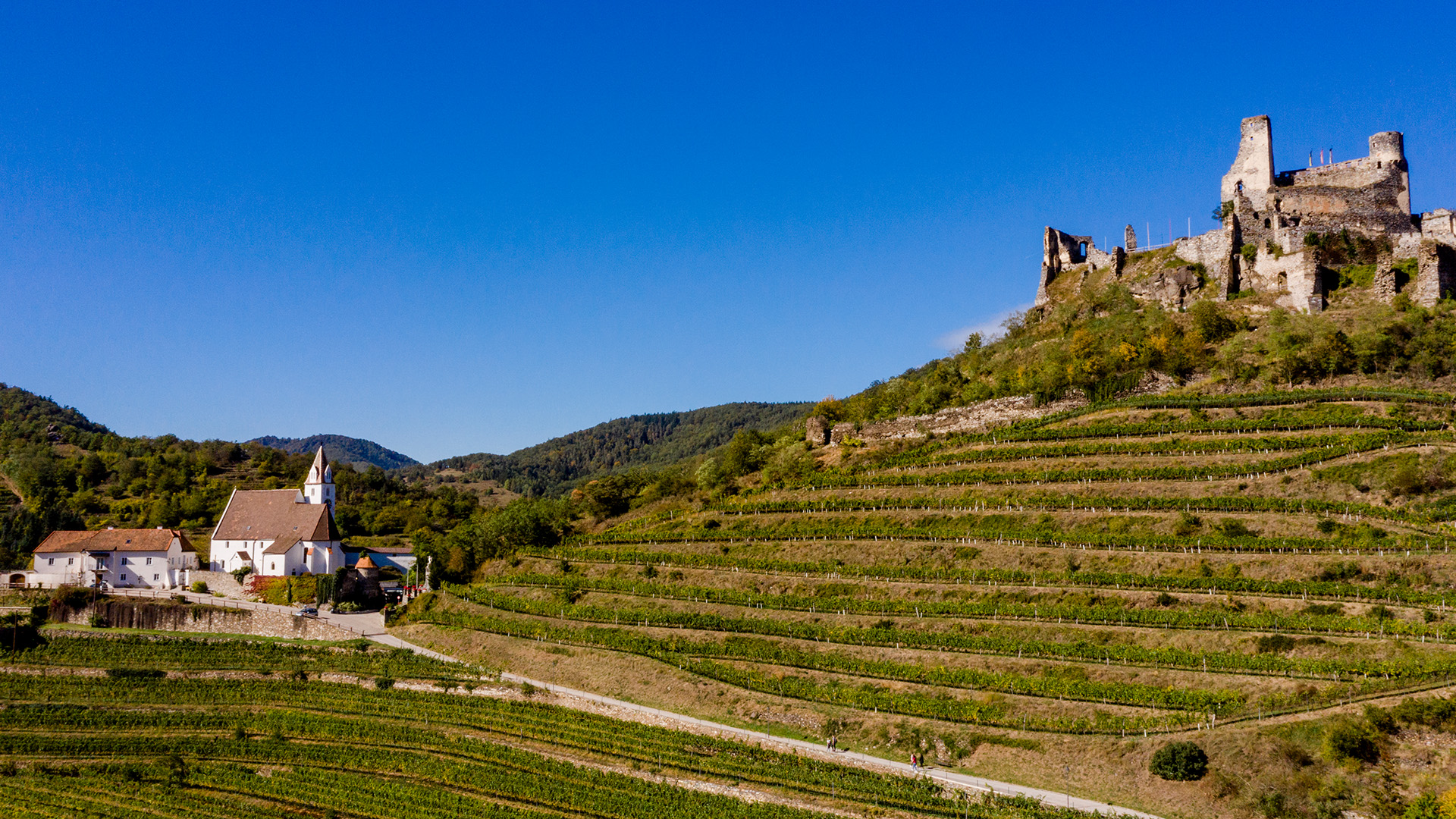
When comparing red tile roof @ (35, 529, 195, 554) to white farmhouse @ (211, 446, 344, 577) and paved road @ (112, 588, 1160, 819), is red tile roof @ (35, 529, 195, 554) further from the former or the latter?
paved road @ (112, 588, 1160, 819)

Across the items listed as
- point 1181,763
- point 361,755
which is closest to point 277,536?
point 361,755

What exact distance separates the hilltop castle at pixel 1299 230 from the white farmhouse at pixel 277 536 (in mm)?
58601

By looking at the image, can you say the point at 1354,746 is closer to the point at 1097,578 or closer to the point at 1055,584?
the point at 1097,578

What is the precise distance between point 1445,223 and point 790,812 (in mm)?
56392

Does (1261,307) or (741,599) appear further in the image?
(1261,307)

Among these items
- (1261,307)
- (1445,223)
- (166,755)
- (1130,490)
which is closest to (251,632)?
(166,755)

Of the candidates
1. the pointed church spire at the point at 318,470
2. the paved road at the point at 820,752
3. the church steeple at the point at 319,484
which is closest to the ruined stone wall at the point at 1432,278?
the paved road at the point at 820,752

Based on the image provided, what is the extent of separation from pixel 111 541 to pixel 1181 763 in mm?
67582

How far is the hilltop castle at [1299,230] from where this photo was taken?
57375 millimetres

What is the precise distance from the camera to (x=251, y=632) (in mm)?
53500

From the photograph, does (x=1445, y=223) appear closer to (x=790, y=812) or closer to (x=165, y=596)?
(x=790, y=812)

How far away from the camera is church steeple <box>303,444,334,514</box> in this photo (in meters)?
76.6

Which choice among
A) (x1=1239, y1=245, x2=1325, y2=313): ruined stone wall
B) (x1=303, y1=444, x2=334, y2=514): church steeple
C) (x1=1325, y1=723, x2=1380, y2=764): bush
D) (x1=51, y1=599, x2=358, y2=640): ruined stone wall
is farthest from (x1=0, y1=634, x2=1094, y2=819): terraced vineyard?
(x1=1239, y1=245, x2=1325, y2=313): ruined stone wall

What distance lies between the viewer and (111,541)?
6562 cm
